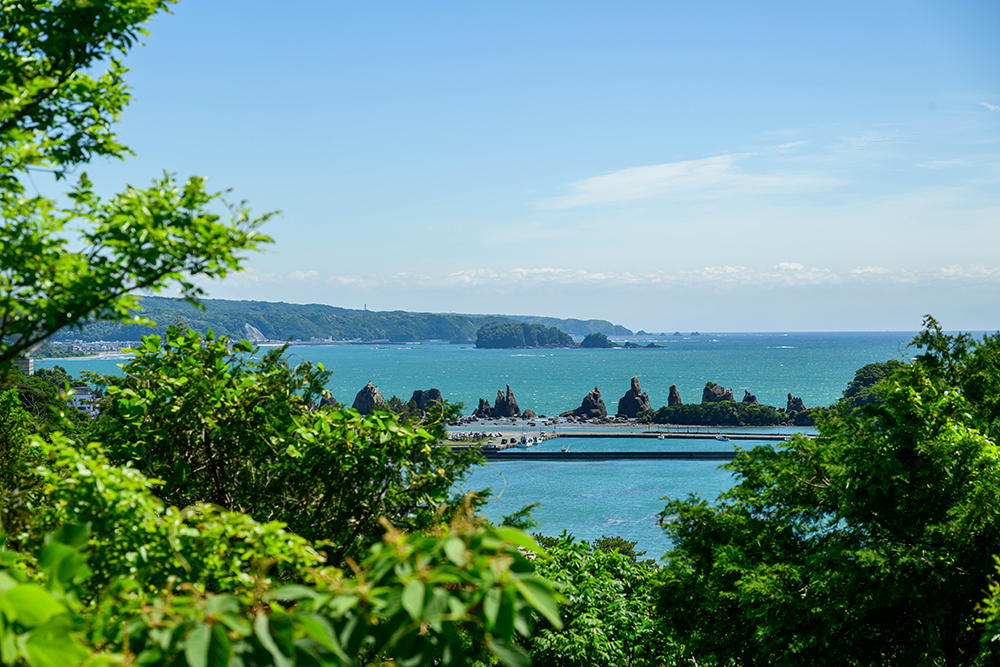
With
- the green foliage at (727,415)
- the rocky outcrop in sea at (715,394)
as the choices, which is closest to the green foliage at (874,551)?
the green foliage at (727,415)

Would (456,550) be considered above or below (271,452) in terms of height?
above

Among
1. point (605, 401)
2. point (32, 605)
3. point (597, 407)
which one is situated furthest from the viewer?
point (605, 401)

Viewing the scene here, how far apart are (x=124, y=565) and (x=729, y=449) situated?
277 feet

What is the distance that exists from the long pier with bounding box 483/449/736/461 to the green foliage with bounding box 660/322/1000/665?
2531 inches

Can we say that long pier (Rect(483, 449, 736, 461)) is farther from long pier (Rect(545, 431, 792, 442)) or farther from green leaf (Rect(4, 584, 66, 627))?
green leaf (Rect(4, 584, 66, 627))

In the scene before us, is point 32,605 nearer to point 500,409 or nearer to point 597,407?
point 500,409

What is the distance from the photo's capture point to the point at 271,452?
6.43 metres

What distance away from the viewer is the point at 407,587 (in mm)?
2043

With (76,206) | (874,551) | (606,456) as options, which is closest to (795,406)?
(606,456)

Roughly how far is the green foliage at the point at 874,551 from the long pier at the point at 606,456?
64.3 meters

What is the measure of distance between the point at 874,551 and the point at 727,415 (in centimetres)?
10019

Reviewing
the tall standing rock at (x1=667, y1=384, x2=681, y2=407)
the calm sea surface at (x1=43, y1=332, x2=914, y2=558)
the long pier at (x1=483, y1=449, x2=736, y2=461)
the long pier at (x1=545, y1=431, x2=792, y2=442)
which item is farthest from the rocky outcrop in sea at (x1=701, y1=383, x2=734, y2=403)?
the long pier at (x1=483, y1=449, x2=736, y2=461)

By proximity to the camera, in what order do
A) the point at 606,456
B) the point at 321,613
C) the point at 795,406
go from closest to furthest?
the point at 321,613, the point at 606,456, the point at 795,406

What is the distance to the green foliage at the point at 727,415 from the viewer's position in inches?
4038
